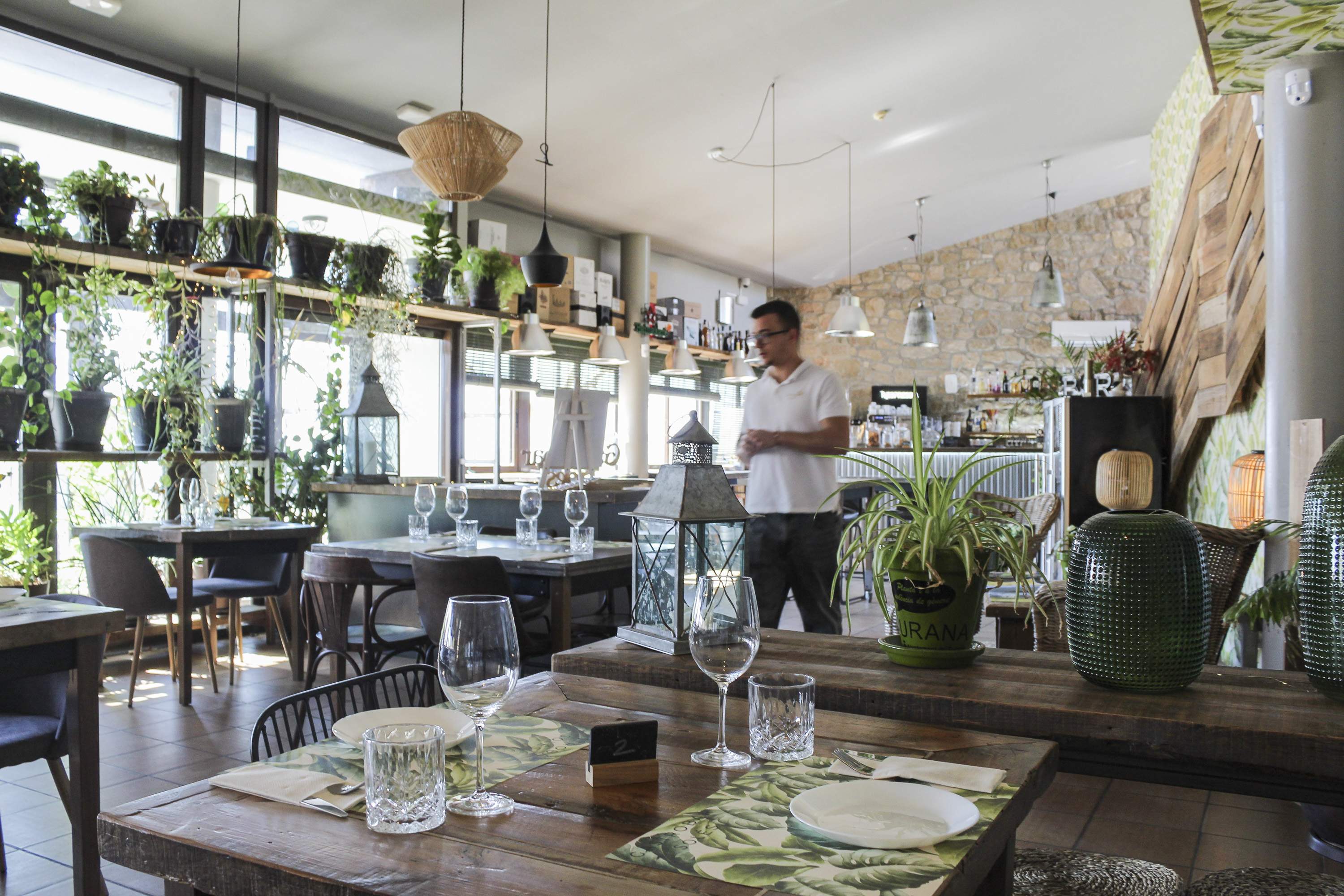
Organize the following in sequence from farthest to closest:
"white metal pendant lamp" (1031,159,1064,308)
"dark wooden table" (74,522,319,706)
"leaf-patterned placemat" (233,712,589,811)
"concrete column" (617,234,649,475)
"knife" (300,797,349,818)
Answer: "concrete column" (617,234,649,475)
"white metal pendant lamp" (1031,159,1064,308)
"dark wooden table" (74,522,319,706)
"leaf-patterned placemat" (233,712,589,811)
"knife" (300,797,349,818)

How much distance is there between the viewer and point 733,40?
592cm

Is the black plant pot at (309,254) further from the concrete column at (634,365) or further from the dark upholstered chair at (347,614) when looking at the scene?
the concrete column at (634,365)

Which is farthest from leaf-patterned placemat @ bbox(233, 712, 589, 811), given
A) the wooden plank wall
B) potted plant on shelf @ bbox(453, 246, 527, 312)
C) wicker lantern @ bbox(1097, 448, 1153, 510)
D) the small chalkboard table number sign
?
potted plant on shelf @ bbox(453, 246, 527, 312)

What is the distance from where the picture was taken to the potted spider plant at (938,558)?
61.9 inches

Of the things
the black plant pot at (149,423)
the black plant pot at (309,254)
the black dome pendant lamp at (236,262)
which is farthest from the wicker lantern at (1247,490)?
the black plant pot at (149,423)

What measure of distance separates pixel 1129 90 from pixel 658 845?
8.56 metres

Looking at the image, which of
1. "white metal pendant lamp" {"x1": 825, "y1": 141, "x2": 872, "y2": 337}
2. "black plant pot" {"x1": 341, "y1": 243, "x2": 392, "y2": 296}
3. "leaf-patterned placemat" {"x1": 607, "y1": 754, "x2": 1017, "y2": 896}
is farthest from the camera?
"white metal pendant lamp" {"x1": 825, "y1": 141, "x2": 872, "y2": 337}

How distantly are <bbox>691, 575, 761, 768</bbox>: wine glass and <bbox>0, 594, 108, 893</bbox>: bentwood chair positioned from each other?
1.68 metres

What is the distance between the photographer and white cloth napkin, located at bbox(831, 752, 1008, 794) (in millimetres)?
1131

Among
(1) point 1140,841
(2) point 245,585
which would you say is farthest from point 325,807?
(2) point 245,585

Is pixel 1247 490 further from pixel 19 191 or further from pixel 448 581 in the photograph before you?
pixel 19 191

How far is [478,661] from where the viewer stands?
112cm

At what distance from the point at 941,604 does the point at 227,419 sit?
503cm

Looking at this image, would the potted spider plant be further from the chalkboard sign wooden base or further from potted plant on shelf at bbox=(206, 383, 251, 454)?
potted plant on shelf at bbox=(206, 383, 251, 454)
